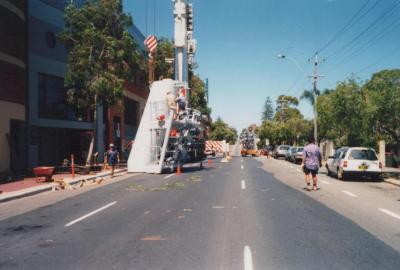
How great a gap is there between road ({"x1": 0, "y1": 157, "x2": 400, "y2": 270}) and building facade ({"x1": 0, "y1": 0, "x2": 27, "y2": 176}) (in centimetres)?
1002

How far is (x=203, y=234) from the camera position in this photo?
318 inches

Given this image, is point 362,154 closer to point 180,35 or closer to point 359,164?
point 359,164

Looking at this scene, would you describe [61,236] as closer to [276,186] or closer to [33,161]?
[276,186]

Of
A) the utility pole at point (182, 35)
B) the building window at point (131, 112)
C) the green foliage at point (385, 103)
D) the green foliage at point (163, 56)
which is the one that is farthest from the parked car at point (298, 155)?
the building window at point (131, 112)

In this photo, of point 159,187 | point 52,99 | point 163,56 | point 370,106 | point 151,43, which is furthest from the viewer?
point 163,56

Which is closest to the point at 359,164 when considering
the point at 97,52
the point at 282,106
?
the point at 97,52

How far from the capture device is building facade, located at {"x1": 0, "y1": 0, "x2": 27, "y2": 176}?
2205 centimetres

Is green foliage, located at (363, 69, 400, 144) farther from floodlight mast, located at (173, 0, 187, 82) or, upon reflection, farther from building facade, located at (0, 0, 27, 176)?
building facade, located at (0, 0, 27, 176)

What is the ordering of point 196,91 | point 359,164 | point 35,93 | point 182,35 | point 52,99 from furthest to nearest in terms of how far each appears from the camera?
point 196,91 < point 182,35 < point 52,99 < point 35,93 < point 359,164

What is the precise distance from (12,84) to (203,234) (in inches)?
729

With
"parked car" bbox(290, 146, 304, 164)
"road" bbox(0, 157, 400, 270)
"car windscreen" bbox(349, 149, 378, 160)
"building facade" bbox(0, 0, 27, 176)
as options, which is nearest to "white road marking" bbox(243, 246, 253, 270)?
"road" bbox(0, 157, 400, 270)

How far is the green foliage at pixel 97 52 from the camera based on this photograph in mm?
26719

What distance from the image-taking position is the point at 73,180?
20688 millimetres

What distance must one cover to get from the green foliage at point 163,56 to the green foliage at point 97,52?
52.4ft
